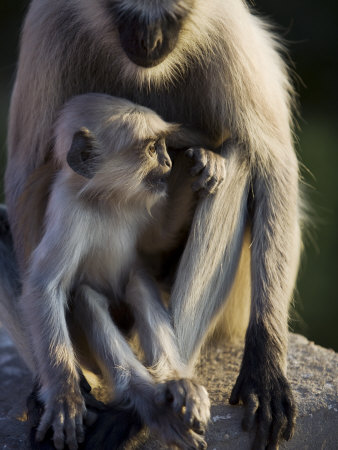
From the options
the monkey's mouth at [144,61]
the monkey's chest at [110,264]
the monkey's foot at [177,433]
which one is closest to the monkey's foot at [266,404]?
the monkey's foot at [177,433]

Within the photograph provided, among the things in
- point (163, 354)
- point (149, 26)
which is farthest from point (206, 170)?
point (163, 354)

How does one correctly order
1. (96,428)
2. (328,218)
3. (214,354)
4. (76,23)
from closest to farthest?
1. (96,428)
2. (76,23)
3. (214,354)
4. (328,218)

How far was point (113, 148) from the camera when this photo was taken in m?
3.44

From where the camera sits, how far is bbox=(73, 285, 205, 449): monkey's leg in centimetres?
314

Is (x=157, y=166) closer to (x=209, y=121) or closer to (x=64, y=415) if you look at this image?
(x=209, y=121)

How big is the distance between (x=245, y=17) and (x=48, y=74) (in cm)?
95

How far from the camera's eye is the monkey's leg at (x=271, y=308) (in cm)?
351

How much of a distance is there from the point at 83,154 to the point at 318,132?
19.0 ft

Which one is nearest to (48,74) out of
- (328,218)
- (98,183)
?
(98,183)

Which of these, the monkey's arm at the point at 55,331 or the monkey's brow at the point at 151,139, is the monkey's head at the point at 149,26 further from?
the monkey's arm at the point at 55,331

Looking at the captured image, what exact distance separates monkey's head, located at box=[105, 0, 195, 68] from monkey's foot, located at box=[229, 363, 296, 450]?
1.40m

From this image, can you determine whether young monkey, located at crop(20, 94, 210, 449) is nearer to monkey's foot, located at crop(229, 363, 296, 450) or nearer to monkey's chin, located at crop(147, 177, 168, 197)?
monkey's chin, located at crop(147, 177, 168, 197)

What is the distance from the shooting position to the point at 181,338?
12.0 ft

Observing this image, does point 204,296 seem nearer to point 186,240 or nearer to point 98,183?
point 186,240
